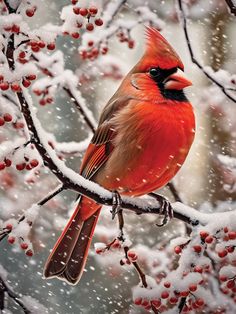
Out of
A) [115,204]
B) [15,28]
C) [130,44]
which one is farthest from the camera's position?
[130,44]

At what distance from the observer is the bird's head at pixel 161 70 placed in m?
1.28

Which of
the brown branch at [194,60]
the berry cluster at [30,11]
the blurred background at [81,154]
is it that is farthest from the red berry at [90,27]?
the blurred background at [81,154]

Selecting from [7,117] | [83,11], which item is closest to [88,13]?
[83,11]

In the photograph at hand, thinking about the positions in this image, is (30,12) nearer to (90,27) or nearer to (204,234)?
(90,27)

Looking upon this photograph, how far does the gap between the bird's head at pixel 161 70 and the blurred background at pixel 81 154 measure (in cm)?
13

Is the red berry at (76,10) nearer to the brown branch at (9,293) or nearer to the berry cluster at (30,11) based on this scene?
the berry cluster at (30,11)

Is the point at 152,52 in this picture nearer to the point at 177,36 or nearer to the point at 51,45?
the point at 51,45

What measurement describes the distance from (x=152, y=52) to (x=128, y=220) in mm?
919

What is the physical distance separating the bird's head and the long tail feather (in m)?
0.29

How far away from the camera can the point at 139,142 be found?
1.27 metres

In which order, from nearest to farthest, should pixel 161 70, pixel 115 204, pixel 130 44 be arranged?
pixel 115 204
pixel 161 70
pixel 130 44

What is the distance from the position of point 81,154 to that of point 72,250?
0.38 meters

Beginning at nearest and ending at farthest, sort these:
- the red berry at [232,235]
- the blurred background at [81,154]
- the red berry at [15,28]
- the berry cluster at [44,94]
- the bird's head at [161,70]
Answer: the red berry at [15,28]
the red berry at [232,235]
the bird's head at [161,70]
the berry cluster at [44,94]
the blurred background at [81,154]

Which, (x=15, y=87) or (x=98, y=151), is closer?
(x=15, y=87)
